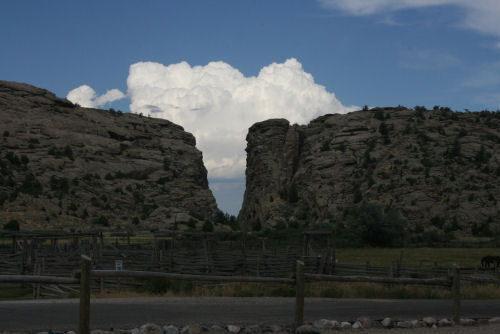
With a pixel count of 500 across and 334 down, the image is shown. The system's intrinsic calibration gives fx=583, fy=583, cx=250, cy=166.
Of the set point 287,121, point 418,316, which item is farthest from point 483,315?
point 287,121

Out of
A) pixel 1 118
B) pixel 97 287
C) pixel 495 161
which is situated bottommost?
pixel 97 287

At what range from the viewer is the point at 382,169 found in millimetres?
77438

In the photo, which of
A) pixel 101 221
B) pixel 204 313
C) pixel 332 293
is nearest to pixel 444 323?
pixel 204 313

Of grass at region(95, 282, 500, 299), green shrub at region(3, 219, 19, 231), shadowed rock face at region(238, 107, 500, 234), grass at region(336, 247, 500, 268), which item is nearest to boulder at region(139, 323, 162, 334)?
grass at region(95, 282, 500, 299)

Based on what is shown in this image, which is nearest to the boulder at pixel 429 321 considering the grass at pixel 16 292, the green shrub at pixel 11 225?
the grass at pixel 16 292

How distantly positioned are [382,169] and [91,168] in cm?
3809

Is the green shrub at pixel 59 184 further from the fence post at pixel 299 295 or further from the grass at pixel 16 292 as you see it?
the fence post at pixel 299 295

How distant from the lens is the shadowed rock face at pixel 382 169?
2702 inches

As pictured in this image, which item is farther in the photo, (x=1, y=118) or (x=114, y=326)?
(x=1, y=118)

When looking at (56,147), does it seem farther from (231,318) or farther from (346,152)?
(231,318)

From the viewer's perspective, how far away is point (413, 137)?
81.7m

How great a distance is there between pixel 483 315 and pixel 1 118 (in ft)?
245

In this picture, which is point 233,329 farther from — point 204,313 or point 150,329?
point 150,329

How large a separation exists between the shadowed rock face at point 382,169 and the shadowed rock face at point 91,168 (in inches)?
464
